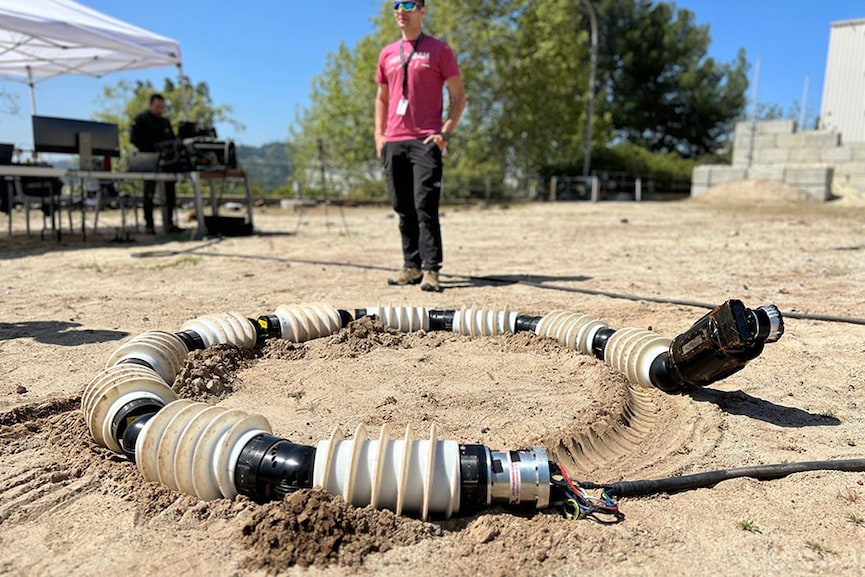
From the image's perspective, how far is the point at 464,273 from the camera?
596cm

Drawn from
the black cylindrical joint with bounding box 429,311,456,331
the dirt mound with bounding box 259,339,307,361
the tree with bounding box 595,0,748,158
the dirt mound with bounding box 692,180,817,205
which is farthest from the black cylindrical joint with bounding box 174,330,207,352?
the tree with bounding box 595,0,748,158

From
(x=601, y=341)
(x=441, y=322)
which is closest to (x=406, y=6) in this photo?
(x=441, y=322)

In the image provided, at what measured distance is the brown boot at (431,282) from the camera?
489cm

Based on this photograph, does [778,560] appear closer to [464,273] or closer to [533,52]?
[464,273]

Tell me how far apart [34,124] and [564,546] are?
8.83 meters

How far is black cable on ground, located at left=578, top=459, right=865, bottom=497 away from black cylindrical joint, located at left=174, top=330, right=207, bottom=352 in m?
2.00

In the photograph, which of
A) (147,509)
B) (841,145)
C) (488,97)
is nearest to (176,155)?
(147,509)

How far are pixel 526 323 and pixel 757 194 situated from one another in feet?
63.7

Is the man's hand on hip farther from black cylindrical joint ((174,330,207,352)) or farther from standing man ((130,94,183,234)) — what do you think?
standing man ((130,94,183,234))

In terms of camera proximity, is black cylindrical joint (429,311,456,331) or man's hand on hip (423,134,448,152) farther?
man's hand on hip (423,134,448,152)

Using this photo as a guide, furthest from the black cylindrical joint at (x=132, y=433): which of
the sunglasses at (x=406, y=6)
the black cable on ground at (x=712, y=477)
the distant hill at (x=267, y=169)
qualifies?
the distant hill at (x=267, y=169)

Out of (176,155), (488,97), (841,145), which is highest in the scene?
(488,97)

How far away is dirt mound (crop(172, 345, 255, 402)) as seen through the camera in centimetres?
268

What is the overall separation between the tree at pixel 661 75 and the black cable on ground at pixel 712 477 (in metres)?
37.1
